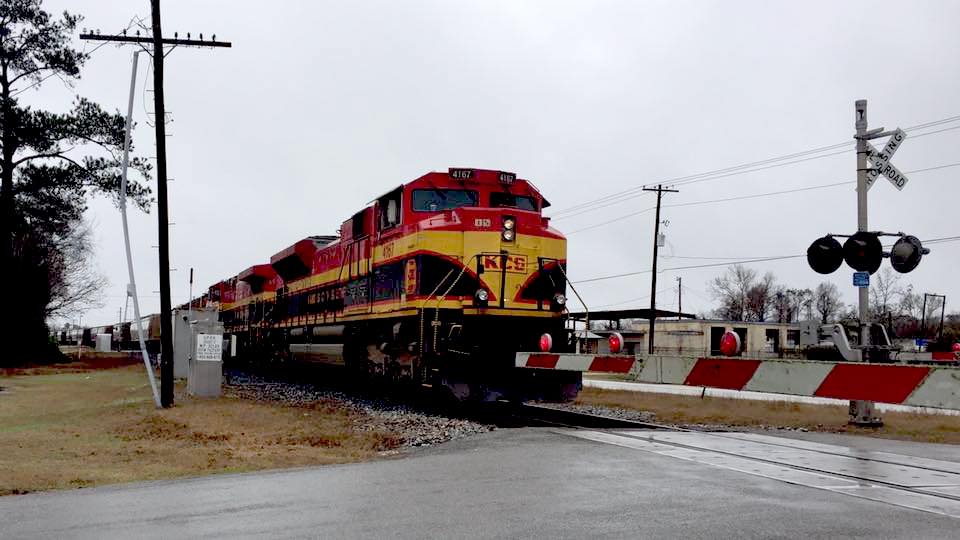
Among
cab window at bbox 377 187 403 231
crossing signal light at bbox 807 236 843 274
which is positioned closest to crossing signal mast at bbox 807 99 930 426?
crossing signal light at bbox 807 236 843 274

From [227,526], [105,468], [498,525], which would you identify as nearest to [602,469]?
[498,525]

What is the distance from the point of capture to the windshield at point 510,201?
16406 mm

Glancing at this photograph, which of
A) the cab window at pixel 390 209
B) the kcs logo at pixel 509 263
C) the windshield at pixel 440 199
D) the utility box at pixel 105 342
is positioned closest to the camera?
the kcs logo at pixel 509 263

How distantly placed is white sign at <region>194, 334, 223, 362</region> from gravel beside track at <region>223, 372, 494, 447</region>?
121 cm

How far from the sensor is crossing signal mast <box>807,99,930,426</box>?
960 centimetres

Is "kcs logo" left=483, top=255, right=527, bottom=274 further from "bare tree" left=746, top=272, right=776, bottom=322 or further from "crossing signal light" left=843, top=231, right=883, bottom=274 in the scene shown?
"bare tree" left=746, top=272, right=776, bottom=322

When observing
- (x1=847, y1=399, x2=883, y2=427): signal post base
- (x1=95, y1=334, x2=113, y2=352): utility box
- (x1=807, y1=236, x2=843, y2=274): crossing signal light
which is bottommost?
(x1=95, y1=334, x2=113, y2=352): utility box

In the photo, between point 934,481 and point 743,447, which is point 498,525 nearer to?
point 934,481

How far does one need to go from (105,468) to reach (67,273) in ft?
224

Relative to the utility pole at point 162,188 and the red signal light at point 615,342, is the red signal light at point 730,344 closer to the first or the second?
the red signal light at point 615,342

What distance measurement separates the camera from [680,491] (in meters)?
6.90

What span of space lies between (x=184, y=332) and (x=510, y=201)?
14.6 meters

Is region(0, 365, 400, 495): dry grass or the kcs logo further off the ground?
the kcs logo

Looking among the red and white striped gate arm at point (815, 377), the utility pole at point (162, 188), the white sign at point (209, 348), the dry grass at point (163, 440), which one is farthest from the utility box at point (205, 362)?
the red and white striped gate arm at point (815, 377)
